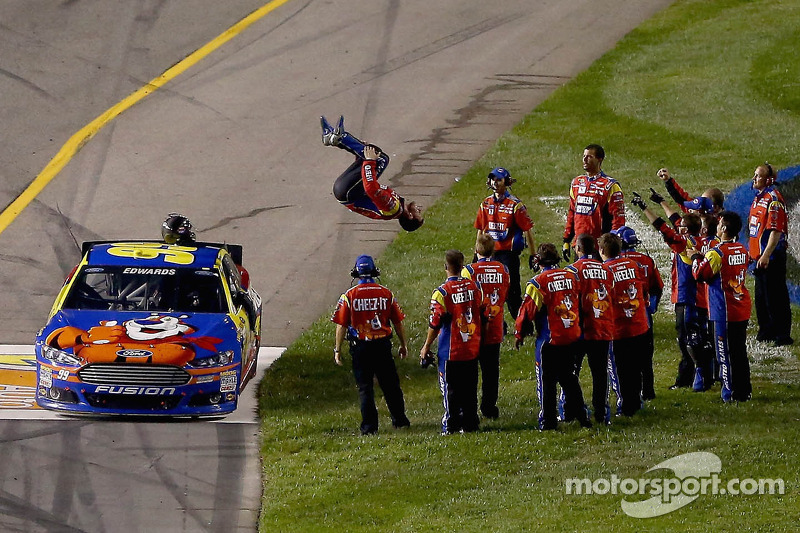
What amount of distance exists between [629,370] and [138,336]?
5.13m

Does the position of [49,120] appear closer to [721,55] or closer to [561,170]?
[561,170]

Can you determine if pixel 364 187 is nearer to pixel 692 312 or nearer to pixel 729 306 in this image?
pixel 692 312

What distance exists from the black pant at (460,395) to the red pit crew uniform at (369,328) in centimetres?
64

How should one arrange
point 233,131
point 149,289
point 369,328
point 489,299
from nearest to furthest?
point 369,328, point 489,299, point 149,289, point 233,131

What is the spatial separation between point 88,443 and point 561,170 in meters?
11.9

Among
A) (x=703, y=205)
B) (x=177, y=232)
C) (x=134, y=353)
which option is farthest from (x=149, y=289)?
(x=703, y=205)

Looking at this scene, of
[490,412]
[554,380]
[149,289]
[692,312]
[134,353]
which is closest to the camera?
[554,380]

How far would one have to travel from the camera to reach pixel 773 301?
1691cm

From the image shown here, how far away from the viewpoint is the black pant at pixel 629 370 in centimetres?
1423

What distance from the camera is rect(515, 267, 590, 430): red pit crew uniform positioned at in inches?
537

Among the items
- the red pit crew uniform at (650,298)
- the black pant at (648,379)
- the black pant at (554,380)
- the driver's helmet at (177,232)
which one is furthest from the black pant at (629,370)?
the driver's helmet at (177,232)

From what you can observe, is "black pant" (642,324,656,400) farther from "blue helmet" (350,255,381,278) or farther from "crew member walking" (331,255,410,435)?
"blue helmet" (350,255,381,278)

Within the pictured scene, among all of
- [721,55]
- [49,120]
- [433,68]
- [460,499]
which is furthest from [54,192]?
[721,55]

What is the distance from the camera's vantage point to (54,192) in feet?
74.7
